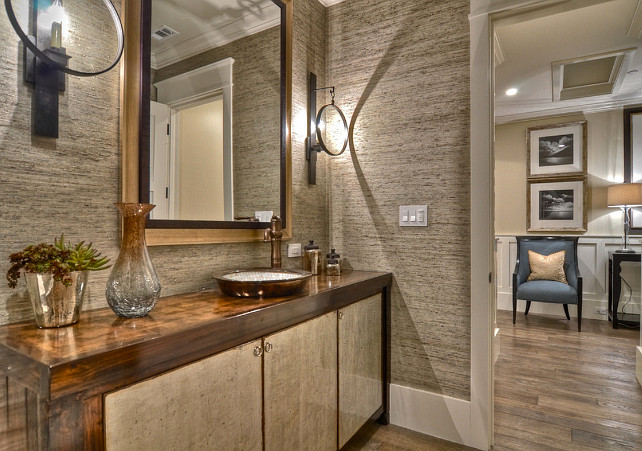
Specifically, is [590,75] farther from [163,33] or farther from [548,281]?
[163,33]

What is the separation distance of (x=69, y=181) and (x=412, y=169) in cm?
165

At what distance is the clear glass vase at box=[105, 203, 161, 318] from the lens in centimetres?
108

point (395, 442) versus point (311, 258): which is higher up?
point (311, 258)

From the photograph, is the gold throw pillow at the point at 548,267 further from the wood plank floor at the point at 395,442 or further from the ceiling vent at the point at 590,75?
the wood plank floor at the point at 395,442

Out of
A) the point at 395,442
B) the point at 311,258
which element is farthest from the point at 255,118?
the point at 395,442

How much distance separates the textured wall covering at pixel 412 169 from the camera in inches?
79.7

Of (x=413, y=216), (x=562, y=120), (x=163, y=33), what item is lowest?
(x=413, y=216)

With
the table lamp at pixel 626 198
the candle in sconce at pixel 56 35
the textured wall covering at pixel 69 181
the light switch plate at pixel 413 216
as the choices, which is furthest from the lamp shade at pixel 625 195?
the candle in sconce at pixel 56 35

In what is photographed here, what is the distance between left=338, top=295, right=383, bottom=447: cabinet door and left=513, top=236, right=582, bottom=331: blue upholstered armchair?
9.90 ft

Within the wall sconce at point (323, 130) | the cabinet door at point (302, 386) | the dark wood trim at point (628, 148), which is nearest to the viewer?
the cabinet door at point (302, 386)

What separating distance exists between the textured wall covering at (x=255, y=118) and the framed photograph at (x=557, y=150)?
4226 mm

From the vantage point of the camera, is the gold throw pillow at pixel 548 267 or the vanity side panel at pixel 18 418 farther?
the gold throw pillow at pixel 548 267

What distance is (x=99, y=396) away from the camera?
2.66 feet

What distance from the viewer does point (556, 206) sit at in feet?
15.9
